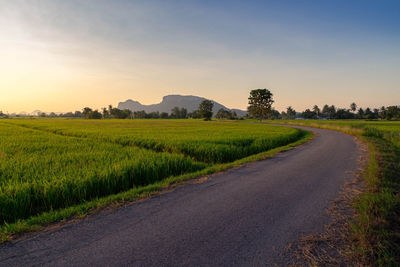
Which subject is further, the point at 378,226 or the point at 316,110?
the point at 316,110

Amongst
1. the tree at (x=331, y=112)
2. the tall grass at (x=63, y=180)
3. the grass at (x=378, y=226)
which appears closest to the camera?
the grass at (x=378, y=226)

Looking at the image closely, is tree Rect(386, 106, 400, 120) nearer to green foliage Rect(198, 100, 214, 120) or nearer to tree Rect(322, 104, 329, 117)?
tree Rect(322, 104, 329, 117)

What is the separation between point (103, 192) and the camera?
6.06 m

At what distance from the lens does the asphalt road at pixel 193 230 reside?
9.34 ft

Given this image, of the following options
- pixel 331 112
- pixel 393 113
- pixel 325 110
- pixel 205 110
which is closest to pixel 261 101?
pixel 205 110

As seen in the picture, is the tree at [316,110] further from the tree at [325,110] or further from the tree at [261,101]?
the tree at [261,101]

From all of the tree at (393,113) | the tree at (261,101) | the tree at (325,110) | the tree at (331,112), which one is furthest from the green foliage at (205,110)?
the tree at (325,110)

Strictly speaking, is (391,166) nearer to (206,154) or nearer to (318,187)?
(318,187)

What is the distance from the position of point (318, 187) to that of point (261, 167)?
2.81 metres

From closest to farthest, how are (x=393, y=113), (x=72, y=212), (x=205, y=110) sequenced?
1. (x=72, y=212)
2. (x=393, y=113)
3. (x=205, y=110)

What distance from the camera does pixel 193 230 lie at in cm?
358

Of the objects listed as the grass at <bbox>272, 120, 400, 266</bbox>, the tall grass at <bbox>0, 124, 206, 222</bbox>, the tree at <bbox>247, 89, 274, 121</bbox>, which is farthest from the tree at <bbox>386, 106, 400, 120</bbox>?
the tall grass at <bbox>0, 124, 206, 222</bbox>

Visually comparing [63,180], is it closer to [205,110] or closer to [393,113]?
[205,110]

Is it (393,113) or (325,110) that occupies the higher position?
(325,110)
